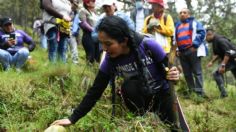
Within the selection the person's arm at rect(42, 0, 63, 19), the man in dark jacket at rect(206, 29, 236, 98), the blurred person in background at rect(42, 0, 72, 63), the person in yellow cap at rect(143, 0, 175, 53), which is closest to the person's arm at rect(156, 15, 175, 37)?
the person in yellow cap at rect(143, 0, 175, 53)

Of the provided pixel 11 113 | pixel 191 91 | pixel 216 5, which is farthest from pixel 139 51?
pixel 216 5

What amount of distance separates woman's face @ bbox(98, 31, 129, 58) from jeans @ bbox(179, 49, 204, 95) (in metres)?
4.35

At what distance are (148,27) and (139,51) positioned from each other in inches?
119

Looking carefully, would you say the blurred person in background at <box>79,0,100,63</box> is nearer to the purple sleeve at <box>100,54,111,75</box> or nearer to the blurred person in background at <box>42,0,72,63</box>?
the blurred person in background at <box>42,0,72,63</box>

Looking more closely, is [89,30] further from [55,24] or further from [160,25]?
[160,25]

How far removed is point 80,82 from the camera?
227 inches

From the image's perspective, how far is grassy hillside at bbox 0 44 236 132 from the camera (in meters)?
3.63

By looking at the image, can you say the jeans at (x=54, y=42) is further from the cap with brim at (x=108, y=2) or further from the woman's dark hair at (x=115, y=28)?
the woman's dark hair at (x=115, y=28)

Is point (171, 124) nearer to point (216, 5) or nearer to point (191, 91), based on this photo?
point (191, 91)

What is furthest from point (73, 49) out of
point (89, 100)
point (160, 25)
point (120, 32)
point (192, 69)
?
point (120, 32)

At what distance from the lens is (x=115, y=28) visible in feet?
10.4

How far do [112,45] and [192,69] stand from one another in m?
4.69

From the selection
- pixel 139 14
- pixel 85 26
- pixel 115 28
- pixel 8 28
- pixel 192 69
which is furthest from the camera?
pixel 192 69

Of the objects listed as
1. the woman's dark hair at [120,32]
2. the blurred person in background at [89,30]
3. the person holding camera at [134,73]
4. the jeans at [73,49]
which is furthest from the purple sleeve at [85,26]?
the woman's dark hair at [120,32]
